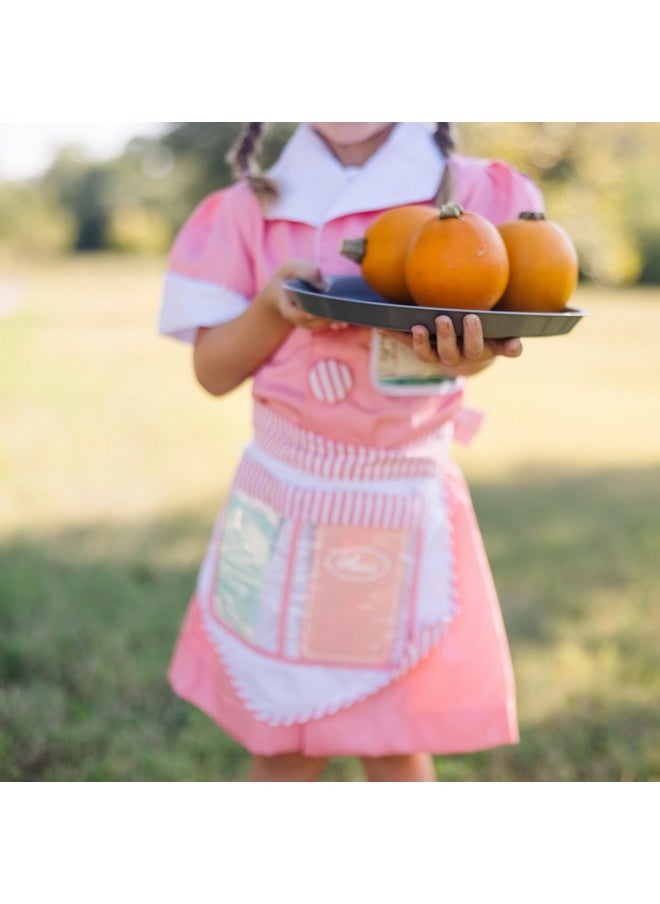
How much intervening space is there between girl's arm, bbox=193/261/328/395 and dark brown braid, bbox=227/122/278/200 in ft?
0.72

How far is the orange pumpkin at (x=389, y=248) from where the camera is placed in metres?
1.54

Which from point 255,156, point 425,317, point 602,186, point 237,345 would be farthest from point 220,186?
point 425,317

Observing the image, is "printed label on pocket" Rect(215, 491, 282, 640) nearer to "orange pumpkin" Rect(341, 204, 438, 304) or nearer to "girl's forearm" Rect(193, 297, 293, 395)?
"girl's forearm" Rect(193, 297, 293, 395)

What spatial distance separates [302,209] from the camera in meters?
1.73

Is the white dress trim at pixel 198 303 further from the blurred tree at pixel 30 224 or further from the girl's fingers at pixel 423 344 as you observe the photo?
the blurred tree at pixel 30 224

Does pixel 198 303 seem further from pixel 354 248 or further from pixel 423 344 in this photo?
pixel 423 344

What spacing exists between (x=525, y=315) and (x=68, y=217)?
24.4m

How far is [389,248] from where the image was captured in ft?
5.07

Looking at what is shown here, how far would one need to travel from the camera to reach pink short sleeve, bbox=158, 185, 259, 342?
1.79m

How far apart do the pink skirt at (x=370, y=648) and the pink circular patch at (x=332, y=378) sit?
0.13 meters

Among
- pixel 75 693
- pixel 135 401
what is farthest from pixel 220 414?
pixel 75 693

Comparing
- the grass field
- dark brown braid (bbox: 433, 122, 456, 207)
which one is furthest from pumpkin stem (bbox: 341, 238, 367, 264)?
the grass field

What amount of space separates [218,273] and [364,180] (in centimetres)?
31

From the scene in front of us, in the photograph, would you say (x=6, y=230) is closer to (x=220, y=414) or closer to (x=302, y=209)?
(x=220, y=414)
